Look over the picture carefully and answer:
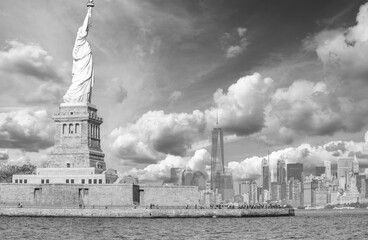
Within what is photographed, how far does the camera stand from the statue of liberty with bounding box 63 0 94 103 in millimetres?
113250

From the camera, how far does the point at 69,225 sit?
8138cm

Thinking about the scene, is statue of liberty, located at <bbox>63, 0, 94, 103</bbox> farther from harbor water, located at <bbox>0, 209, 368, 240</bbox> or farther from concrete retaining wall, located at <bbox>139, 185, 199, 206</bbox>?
harbor water, located at <bbox>0, 209, 368, 240</bbox>

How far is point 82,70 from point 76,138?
1242 cm

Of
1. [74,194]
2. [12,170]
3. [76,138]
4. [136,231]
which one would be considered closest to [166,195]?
[74,194]

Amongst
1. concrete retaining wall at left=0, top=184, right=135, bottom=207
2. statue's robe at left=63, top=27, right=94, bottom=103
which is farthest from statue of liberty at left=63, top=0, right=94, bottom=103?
concrete retaining wall at left=0, top=184, right=135, bottom=207

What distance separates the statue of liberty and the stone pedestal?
2029 mm

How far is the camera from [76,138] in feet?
362

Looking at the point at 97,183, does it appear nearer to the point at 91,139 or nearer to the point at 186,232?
the point at 91,139

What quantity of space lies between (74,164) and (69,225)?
28.1 meters

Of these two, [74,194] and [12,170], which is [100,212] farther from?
[12,170]

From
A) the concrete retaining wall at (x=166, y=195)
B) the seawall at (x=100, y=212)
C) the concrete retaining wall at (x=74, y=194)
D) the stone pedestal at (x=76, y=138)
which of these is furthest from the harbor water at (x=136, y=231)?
the stone pedestal at (x=76, y=138)

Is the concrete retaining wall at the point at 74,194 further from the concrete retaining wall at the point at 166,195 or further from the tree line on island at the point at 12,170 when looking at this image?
the tree line on island at the point at 12,170

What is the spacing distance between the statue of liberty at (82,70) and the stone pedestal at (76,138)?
6.66 feet

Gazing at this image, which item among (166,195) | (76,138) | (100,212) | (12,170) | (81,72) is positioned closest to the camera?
(100,212)
